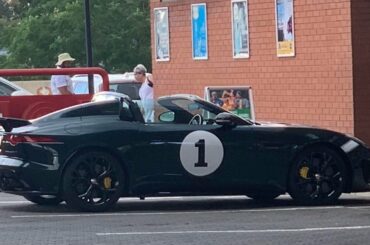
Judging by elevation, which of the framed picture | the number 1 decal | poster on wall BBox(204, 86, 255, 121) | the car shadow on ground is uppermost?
the framed picture

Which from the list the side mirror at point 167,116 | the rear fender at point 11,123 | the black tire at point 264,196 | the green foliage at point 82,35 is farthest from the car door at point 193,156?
the green foliage at point 82,35

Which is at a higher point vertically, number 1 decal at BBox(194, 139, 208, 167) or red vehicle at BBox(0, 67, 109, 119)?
red vehicle at BBox(0, 67, 109, 119)

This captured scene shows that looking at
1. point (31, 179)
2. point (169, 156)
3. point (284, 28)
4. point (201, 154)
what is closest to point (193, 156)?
point (201, 154)

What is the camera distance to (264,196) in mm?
13734

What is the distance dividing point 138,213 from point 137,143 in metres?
0.78

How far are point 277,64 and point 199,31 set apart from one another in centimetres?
240

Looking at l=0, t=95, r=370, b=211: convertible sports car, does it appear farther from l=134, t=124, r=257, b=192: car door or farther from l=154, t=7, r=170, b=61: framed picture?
l=154, t=7, r=170, b=61: framed picture

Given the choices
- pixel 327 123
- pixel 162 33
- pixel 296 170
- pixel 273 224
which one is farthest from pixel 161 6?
pixel 273 224

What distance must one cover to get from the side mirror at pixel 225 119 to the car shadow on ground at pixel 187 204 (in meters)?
1.01

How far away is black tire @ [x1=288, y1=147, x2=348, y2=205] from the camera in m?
12.9

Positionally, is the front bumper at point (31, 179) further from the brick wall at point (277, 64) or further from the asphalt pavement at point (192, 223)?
the brick wall at point (277, 64)

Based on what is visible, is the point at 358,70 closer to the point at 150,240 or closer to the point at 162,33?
the point at 162,33

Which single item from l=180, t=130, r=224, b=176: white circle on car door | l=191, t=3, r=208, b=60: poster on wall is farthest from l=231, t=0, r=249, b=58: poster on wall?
l=180, t=130, r=224, b=176: white circle on car door

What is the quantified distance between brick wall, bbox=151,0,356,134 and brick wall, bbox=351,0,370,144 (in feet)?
0.31
